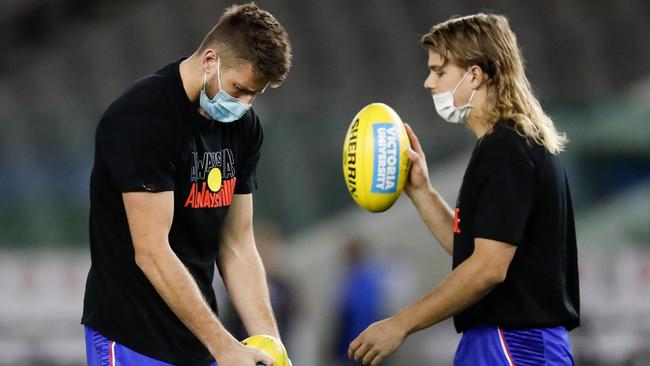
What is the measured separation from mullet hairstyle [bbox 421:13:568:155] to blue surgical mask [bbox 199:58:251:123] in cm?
84

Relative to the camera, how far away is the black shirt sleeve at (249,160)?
431 centimetres

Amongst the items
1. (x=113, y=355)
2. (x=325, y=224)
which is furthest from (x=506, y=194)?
(x=325, y=224)

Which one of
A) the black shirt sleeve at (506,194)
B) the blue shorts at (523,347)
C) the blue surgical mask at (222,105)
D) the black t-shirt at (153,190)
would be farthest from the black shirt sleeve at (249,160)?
the blue shorts at (523,347)

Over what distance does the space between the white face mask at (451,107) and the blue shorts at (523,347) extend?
0.84 m

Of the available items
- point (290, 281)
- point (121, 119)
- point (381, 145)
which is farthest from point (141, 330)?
point (290, 281)

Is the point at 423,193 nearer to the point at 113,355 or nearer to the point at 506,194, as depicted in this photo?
the point at 506,194

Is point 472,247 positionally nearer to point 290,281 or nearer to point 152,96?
point 152,96

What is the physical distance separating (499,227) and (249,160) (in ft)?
3.49

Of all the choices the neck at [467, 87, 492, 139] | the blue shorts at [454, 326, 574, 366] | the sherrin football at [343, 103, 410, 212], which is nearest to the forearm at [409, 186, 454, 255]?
the sherrin football at [343, 103, 410, 212]

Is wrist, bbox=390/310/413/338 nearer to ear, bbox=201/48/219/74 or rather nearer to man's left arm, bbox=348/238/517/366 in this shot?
man's left arm, bbox=348/238/517/366

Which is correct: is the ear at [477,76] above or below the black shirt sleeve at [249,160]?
above

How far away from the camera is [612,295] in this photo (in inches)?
346

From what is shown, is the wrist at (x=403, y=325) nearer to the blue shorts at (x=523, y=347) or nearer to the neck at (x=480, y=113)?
the blue shorts at (x=523, y=347)

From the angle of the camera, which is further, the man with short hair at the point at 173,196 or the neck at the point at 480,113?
the neck at the point at 480,113
